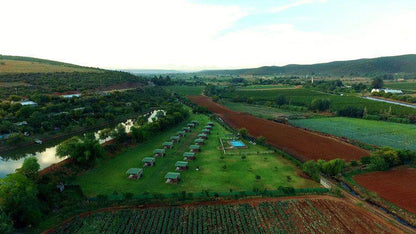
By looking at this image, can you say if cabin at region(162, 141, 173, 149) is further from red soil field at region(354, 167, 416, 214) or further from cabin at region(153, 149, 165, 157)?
red soil field at region(354, 167, 416, 214)

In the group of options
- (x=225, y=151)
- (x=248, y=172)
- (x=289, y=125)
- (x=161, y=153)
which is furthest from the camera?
(x=289, y=125)

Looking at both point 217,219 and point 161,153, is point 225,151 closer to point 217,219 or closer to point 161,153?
point 161,153

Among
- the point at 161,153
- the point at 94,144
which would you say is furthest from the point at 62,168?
the point at 161,153

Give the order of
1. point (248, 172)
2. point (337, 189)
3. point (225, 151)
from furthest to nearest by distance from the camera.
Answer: point (225, 151) → point (248, 172) → point (337, 189)

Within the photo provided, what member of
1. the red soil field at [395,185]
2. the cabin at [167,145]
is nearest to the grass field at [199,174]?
the cabin at [167,145]

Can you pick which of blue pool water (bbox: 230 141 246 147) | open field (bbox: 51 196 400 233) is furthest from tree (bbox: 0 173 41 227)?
blue pool water (bbox: 230 141 246 147)
